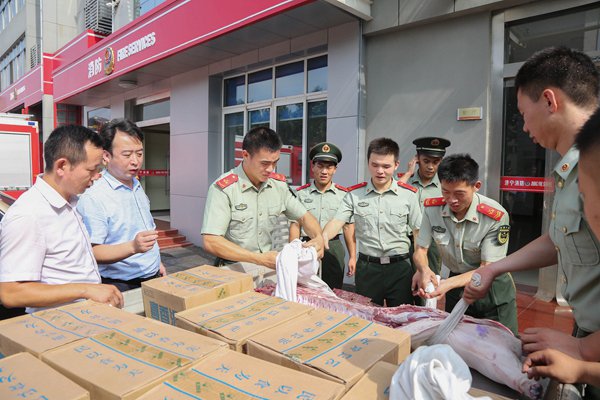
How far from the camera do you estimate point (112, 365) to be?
96 centimetres

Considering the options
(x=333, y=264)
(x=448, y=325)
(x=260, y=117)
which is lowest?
(x=333, y=264)

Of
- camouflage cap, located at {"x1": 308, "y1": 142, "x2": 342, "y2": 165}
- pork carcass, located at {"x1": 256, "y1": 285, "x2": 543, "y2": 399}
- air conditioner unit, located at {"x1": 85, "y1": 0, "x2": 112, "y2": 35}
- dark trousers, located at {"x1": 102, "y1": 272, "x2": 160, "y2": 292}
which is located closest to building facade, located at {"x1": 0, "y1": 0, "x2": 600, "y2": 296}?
camouflage cap, located at {"x1": 308, "y1": 142, "x2": 342, "y2": 165}

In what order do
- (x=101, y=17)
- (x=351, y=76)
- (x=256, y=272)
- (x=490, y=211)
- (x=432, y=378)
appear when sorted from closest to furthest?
(x=432, y=378), (x=490, y=211), (x=256, y=272), (x=351, y=76), (x=101, y=17)

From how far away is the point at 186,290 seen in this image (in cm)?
151

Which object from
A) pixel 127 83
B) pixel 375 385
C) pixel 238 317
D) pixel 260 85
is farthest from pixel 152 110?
pixel 375 385

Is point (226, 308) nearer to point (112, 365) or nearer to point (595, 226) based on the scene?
point (112, 365)

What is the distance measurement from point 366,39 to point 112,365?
16.1 ft

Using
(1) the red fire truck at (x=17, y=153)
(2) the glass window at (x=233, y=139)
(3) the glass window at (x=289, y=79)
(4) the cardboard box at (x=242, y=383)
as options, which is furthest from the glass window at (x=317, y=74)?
(1) the red fire truck at (x=17, y=153)

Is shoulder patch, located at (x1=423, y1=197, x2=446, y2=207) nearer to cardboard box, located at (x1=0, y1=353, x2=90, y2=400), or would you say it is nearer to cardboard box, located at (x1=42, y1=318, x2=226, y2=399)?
cardboard box, located at (x1=42, y1=318, x2=226, y2=399)

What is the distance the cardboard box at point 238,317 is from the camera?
3.81 feet

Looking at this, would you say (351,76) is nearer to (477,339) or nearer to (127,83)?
(477,339)

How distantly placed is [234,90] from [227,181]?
5.10 metres

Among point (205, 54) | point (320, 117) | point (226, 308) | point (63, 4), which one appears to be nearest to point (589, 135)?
point (226, 308)

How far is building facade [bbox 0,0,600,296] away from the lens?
3.96 m
